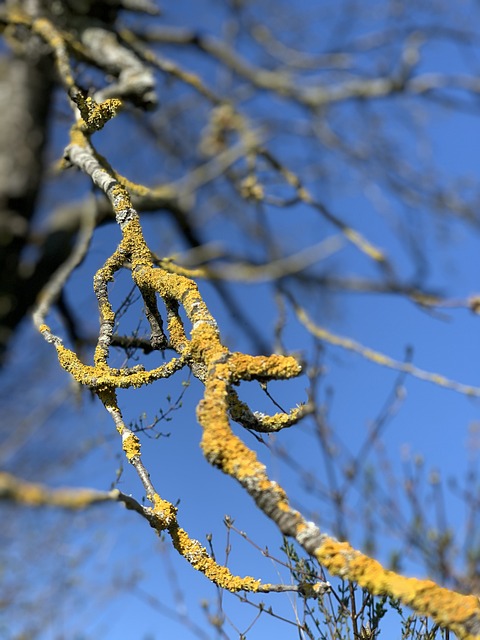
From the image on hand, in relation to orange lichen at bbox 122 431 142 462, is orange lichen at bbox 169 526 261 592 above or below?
below

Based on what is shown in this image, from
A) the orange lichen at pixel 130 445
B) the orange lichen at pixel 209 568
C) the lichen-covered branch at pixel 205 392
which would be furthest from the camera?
the orange lichen at pixel 130 445

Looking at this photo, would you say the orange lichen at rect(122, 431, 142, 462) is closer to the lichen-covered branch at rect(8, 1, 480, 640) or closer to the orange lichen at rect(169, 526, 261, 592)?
the lichen-covered branch at rect(8, 1, 480, 640)

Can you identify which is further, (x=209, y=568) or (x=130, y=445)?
(x=130, y=445)

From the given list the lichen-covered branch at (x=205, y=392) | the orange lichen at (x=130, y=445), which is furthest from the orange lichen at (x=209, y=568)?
the orange lichen at (x=130, y=445)

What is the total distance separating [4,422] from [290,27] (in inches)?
154

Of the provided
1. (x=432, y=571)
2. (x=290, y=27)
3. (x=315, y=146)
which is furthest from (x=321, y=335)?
(x=290, y=27)

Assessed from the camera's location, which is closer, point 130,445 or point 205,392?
point 205,392

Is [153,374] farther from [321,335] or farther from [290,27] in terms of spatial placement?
[290,27]

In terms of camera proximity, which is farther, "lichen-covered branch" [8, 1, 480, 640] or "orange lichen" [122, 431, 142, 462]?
"orange lichen" [122, 431, 142, 462]

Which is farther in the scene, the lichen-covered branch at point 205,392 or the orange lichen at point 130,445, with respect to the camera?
the orange lichen at point 130,445

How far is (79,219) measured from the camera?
3.39 m

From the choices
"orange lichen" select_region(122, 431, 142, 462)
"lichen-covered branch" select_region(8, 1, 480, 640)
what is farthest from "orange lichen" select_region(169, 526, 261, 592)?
"orange lichen" select_region(122, 431, 142, 462)

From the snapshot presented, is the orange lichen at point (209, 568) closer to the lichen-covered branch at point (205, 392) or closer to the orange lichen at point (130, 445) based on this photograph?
the lichen-covered branch at point (205, 392)

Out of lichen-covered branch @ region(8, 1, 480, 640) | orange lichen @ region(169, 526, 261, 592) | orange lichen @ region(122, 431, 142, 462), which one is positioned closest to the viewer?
lichen-covered branch @ region(8, 1, 480, 640)
